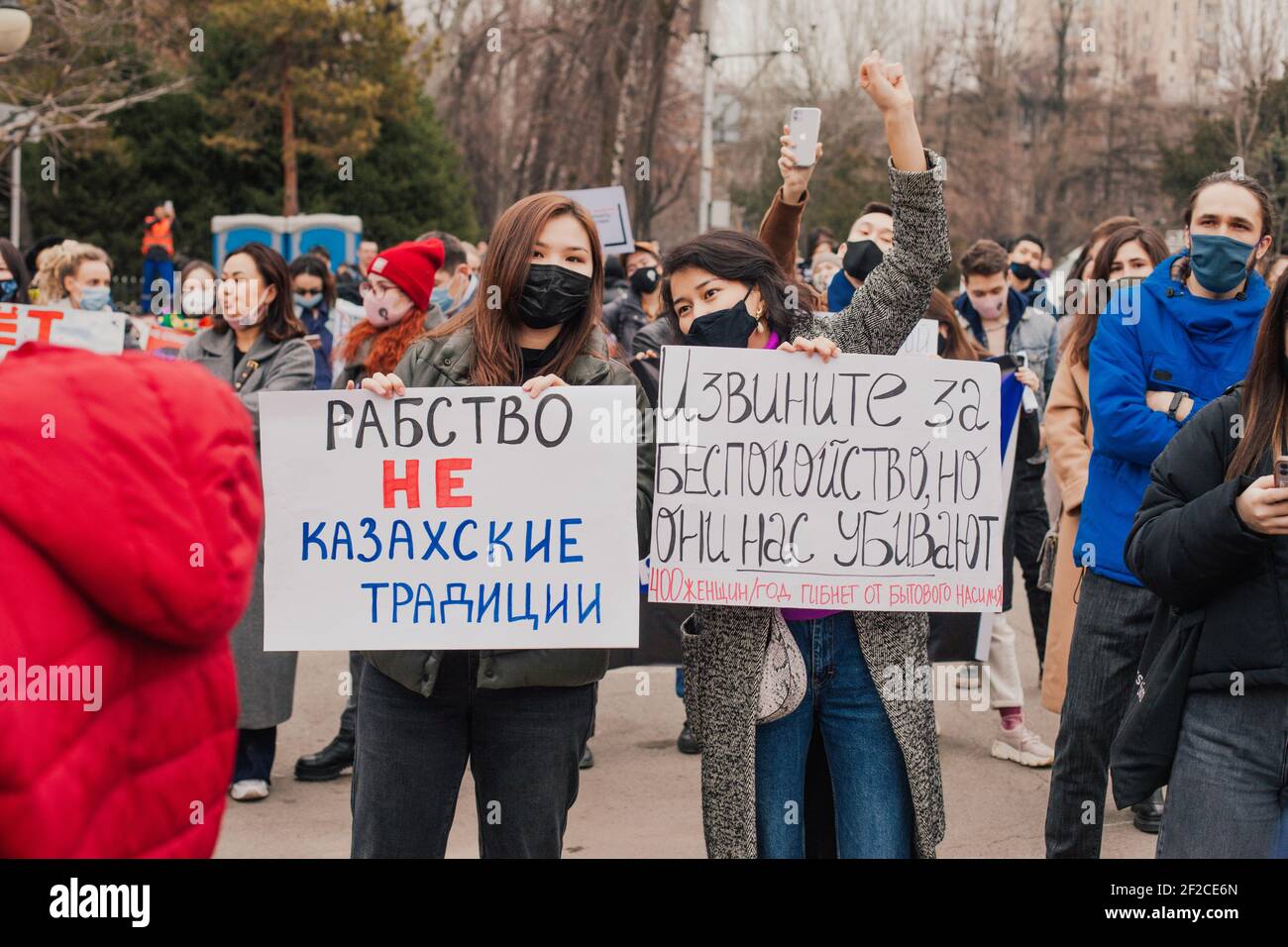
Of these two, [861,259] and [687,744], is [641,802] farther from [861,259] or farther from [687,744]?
[861,259]

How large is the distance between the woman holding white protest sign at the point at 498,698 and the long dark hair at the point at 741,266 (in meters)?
0.21

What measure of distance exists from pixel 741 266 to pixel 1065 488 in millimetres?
1808

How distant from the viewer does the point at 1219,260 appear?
3.84 m

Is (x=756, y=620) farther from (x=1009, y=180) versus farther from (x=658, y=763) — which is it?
(x=1009, y=180)

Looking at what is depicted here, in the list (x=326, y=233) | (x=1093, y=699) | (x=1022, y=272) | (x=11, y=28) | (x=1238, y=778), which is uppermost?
(x=11, y=28)

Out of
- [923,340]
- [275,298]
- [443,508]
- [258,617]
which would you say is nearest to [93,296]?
[275,298]

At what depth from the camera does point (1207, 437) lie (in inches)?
118

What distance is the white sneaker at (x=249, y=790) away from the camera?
5.53m

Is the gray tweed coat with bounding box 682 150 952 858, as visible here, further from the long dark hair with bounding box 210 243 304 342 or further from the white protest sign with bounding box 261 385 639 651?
the long dark hair with bounding box 210 243 304 342

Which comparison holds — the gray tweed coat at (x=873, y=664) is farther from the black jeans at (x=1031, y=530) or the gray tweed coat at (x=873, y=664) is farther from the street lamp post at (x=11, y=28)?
the street lamp post at (x=11, y=28)

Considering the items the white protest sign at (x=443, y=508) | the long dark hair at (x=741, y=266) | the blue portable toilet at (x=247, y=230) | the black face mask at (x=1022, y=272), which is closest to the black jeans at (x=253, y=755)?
the white protest sign at (x=443, y=508)

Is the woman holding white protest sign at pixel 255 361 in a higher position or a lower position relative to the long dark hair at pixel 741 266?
lower

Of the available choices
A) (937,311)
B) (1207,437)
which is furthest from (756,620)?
(937,311)

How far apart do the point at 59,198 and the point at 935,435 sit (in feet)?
96.2
